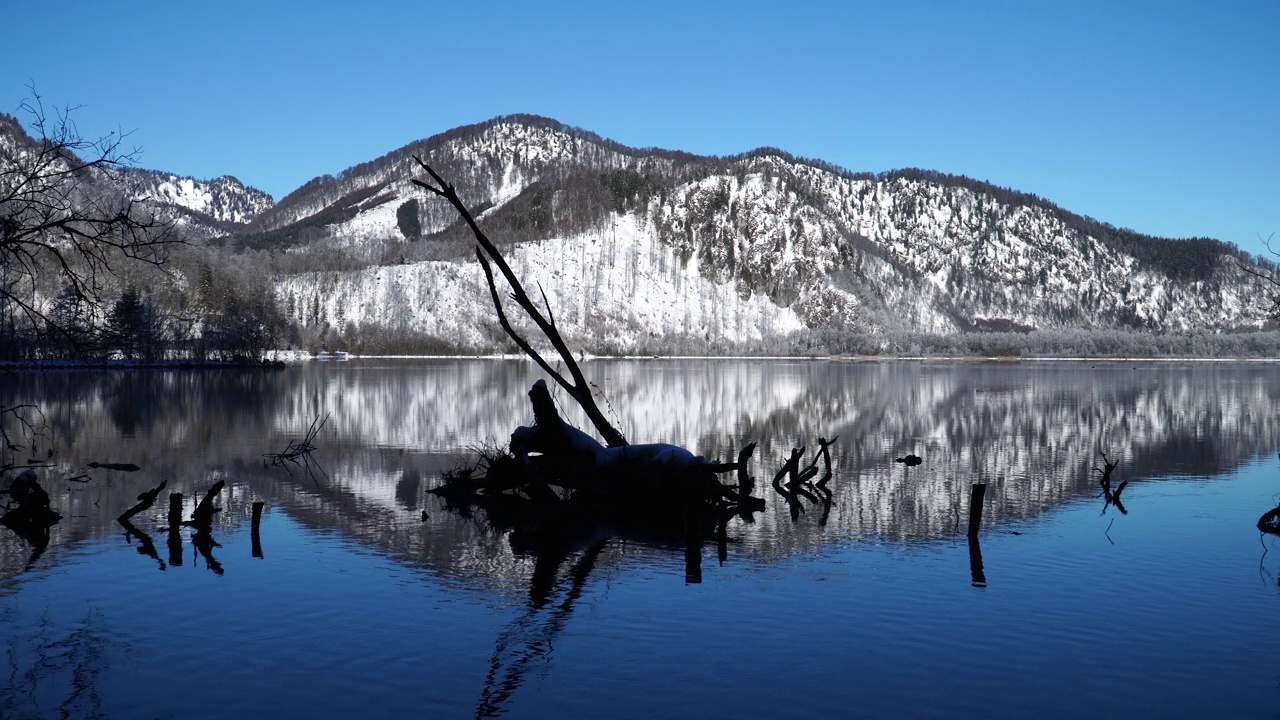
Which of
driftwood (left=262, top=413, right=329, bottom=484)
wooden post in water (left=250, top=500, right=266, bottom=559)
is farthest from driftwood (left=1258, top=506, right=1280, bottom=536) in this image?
driftwood (left=262, top=413, right=329, bottom=484)

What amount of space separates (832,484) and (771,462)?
174 inches

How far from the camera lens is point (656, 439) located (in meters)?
37.2

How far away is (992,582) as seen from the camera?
1580 cm

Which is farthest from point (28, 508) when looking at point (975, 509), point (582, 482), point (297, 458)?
point (975, 509)

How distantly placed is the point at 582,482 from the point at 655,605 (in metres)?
8.82

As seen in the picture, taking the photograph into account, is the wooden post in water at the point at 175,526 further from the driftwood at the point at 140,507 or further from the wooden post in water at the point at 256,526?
the wooden post in water at the point at 256,526

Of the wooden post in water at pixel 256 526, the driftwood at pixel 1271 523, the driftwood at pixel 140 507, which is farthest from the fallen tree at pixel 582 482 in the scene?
the driftwood at pixel 1271 523

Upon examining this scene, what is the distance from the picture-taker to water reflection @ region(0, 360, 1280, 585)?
67.1ft

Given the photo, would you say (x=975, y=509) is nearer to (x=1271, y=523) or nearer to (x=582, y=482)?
(x=1271, y=523)

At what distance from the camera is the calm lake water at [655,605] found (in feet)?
35.0

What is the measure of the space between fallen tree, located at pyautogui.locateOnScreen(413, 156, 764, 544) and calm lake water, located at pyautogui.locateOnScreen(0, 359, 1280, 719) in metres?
1.06

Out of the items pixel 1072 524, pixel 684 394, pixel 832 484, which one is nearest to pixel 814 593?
pixel 1072 524

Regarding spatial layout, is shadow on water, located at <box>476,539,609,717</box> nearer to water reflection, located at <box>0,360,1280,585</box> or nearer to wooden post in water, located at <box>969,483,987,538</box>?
water reflection, located at <box>0,360,1280,585</box>

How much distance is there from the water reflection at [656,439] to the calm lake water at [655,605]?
224mm
